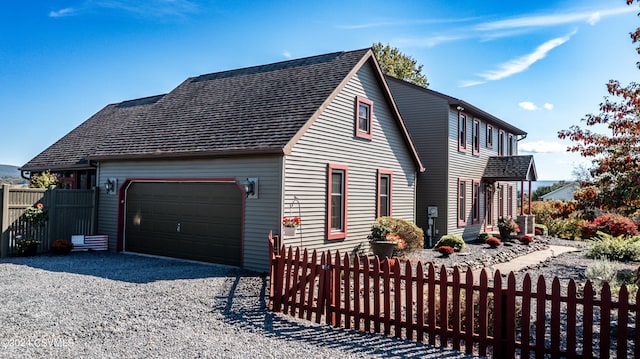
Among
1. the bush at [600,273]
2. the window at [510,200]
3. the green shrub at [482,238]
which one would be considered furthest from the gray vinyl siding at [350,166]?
the window at [510,200]

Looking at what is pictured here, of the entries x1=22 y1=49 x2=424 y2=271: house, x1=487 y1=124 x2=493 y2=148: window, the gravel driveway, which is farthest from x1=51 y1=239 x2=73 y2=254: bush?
x1=487 y1=124 x2=493 y2=148: window

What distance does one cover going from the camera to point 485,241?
1972cm

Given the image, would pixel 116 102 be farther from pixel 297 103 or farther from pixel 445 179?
pixel 445 179

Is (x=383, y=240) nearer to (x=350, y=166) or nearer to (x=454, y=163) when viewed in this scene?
(x=350, y=166)

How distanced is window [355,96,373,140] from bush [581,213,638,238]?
573 inches

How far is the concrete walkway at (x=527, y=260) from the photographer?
1397cm

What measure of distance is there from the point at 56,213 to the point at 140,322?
9785mm

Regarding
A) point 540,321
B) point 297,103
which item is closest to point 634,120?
point 540,321

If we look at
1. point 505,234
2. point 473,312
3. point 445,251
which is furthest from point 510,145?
point 473,312

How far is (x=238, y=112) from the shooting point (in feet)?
45.4

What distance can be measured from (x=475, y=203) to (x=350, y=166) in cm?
1059

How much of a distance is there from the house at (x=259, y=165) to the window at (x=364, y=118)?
0.04 m

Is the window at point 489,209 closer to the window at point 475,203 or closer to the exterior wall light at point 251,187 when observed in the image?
the window at point 475,203

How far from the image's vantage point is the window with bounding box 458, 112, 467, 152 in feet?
65.8
